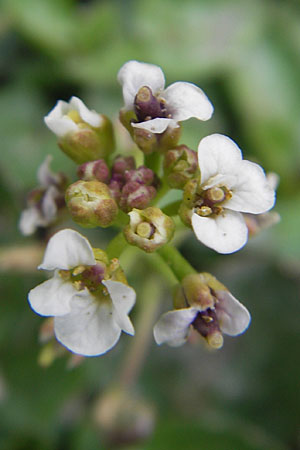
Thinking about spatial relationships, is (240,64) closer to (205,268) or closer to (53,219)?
(205,268)

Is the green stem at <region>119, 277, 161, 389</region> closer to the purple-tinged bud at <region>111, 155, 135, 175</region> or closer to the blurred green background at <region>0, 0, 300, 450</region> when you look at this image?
the blurred green background at <region>0, 0, 300, 450</region>

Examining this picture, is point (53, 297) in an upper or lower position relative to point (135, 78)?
lower

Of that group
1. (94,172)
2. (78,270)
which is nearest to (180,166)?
(94,172)

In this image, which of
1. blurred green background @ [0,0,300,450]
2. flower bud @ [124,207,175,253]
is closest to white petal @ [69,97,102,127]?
flower bud @ [124,207,175,253]

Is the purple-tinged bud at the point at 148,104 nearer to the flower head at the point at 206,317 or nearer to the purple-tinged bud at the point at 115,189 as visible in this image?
the purple-tinged bud at the point at 115,189

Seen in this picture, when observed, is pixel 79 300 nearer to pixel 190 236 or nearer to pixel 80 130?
pixel 80 130

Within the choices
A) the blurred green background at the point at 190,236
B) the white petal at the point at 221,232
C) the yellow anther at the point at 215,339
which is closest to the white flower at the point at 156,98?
the white petal at the point at 221,232
